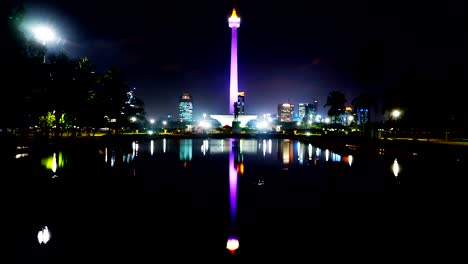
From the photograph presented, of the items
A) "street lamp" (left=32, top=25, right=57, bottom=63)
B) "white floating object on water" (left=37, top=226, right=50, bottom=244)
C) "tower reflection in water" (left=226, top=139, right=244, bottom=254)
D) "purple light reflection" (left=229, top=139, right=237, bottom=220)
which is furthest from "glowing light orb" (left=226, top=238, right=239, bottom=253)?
"street lamp" (left=32, top=25, right=57, bottom=63)

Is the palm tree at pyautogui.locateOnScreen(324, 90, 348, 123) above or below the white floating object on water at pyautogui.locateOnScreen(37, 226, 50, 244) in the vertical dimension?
above

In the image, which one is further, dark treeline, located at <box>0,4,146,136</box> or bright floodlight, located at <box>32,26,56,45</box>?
bright floodlight, located at <box>32,26,56,45</box>

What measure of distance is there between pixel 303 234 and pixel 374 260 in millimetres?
1526

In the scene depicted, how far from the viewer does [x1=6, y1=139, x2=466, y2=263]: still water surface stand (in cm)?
628

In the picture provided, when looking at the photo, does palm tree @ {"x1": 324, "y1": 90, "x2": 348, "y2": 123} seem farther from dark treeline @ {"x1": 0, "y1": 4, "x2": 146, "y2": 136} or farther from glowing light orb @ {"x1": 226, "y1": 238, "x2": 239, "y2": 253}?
glowing light orb @ {"x1": 226, "y1": 238, "x2": 239, "y2": 253}

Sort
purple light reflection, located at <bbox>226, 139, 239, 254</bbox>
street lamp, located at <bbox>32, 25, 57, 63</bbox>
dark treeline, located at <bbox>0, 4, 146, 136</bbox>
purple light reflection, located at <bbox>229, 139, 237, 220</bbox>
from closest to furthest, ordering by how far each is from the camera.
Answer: purple light reflection, located at <bbox>226, 139, 239, 254</bbox>
purple light reflection, located at <bbox>229, 139, 237, 220</bbox>
dark treeline, located at <bbox>0, 4, 146, 136</bbox>
street lamp, located at <bbox>32, 25, 57, 63</bbox>

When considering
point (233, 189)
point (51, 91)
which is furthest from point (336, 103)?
point (233, 189)

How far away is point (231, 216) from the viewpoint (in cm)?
840

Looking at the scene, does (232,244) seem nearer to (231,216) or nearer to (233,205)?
(231,216)

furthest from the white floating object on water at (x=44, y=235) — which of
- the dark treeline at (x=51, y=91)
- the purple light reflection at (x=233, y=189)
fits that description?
the dark treeline at (x=51, y=91)

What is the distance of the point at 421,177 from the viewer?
14336 millimetres

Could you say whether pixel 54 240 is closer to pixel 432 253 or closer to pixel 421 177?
pixel 432 253

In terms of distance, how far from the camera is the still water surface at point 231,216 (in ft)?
20.6

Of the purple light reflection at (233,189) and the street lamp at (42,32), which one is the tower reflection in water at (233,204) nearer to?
the purple light reflection at (233,189)
